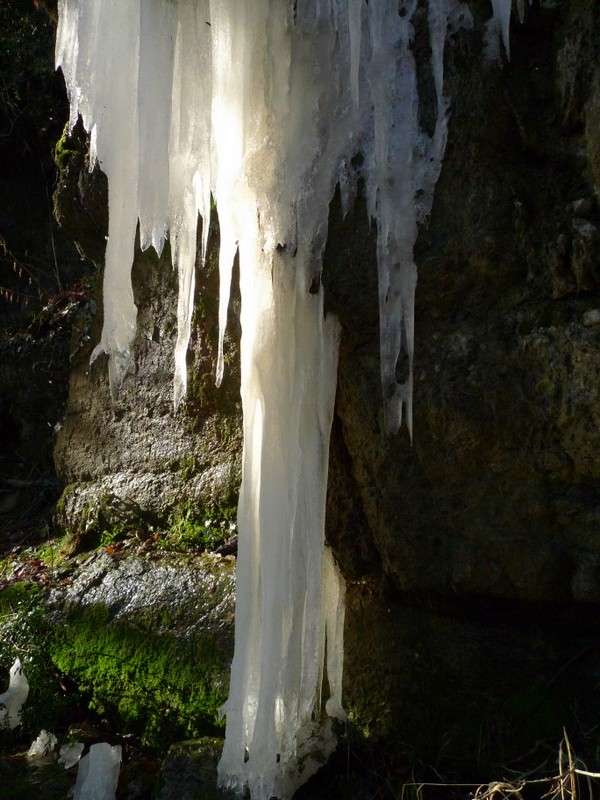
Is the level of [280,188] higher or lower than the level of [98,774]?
higher

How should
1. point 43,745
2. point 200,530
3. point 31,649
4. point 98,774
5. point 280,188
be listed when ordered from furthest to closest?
point 200,530
point 31,649
point 43,745
point 98,774
point 280,188

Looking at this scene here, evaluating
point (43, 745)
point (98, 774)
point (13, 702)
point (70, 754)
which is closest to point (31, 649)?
point (13, 702)

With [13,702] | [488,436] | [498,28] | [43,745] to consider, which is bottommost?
[43,745]

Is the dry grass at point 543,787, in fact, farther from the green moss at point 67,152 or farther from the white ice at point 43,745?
the green moss at point 67,152

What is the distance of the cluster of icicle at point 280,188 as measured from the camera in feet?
7.95

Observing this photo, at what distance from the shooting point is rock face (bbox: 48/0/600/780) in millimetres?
2318

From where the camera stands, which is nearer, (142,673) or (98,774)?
(98,774)

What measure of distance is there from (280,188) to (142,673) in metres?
2.26

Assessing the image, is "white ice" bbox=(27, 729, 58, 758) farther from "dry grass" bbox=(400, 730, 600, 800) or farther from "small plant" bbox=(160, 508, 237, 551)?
"dry grass" bbox=(400, 730, 600, 800)

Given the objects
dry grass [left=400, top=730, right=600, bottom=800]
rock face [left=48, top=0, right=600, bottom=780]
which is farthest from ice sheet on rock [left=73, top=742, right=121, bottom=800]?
dry grass [left=400, top=730, right=600, bottom=800]

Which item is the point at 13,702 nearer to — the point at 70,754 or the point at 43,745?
the point at 43,745

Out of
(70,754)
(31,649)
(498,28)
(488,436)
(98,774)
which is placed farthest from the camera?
(31,649)

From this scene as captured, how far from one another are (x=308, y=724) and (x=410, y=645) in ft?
1.59

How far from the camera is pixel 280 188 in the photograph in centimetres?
261
